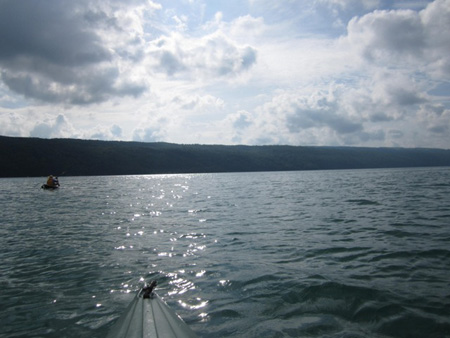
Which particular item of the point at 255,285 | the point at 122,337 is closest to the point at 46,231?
the point at 255,285

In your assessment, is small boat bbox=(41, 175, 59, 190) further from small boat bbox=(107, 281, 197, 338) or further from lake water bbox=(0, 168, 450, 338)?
small boat bbox=(107, 281, 197, 338)

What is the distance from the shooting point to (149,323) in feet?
17.8

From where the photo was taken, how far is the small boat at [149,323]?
203 inches

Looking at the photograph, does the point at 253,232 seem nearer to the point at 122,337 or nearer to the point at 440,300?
the point at 440,300

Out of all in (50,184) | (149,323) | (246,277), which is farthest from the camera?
(50,184)

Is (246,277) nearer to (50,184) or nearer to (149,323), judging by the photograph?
(149,323)

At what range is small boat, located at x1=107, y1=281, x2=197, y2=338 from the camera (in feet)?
17.0

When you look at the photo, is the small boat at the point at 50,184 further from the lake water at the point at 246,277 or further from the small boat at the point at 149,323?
the small boat at the point at 149,323

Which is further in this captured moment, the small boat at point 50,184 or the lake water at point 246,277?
the small boat at point 50,184

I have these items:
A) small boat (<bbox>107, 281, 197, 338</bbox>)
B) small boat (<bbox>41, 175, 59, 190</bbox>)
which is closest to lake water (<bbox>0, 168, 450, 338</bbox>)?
small boat (<bbox>107, 281, 197, 338</bbox>)

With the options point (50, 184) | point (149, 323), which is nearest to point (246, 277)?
point (149, 323)

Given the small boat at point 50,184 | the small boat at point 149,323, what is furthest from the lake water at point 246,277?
the small boat at point 50,184

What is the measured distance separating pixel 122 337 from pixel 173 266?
6118 millimetres

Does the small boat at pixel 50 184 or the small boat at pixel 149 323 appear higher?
the small boat at pixel 149 323
